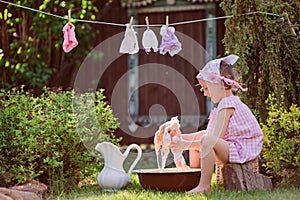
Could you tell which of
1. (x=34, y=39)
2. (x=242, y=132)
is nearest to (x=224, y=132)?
(x=242, y=132)

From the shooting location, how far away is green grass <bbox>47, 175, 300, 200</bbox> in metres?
3.68

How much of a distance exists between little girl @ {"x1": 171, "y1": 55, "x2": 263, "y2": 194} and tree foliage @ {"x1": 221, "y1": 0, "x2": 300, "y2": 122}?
0.31m

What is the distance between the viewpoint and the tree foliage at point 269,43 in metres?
4.40

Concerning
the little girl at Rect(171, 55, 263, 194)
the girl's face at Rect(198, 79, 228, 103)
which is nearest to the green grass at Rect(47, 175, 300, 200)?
the little girl at Rect(171, 55, 263, 194)

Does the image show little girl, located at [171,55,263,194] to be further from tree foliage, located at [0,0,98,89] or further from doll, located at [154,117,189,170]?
tree foliage, located at [0,0,98,89]

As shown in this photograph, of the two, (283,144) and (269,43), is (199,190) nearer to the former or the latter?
(283,144)

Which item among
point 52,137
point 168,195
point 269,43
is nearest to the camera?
point 168,195

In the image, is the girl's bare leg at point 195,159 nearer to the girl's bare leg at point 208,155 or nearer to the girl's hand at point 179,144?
the girl's hand at point 179,144

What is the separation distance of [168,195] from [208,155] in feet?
1.26

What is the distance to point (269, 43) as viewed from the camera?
177 inches

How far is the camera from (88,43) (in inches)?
319

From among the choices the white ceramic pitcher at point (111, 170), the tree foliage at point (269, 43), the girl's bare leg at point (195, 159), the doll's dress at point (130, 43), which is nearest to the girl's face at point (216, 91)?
the tree foliage at point (269, 43)

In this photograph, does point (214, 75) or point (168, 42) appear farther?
Answer: point (168, 42)

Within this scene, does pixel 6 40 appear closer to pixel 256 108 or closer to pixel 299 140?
pixel 256 108
